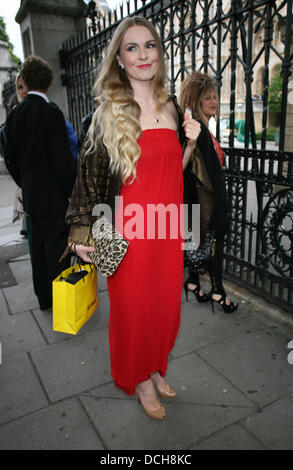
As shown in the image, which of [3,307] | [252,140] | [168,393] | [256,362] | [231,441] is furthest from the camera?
[3,307]

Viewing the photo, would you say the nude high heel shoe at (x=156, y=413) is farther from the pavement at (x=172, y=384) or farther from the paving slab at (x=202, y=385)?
the paving slab at (x=202, y=385)

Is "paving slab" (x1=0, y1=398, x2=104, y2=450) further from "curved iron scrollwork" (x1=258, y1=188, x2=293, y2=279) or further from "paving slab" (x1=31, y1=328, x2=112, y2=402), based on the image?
"curved iron scrollwork" (x1=258, y1=188, x2=293, y2=279)

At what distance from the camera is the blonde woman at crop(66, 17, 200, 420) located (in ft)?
6.64

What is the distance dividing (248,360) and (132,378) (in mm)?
1038

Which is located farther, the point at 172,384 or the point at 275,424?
the point at 172,384

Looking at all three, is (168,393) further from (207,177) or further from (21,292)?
(21,292)

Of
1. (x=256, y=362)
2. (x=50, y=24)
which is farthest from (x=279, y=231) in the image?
(x=50, y=24)

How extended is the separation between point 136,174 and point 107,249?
44 centimetres

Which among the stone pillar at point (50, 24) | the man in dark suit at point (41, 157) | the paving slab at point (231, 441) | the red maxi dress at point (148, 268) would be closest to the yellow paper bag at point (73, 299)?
the red maxi dress at point (148, 268)

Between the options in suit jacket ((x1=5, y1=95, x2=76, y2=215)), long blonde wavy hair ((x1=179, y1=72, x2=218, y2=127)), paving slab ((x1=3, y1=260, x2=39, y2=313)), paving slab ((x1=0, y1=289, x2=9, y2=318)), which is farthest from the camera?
paving slab ((x1=3, y1=260, x2=39, y2=313))

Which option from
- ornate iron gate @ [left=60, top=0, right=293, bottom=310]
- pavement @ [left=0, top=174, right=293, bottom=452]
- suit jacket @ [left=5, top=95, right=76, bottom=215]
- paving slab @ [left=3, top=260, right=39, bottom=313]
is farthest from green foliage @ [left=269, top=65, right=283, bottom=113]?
pavement @ [left=0, top=174, right=293, bottom=452]

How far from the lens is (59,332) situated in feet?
11.0

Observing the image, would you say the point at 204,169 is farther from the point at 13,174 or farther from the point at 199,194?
the point at 13,174

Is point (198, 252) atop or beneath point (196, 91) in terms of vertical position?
beneath
